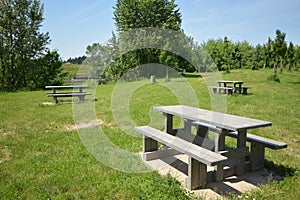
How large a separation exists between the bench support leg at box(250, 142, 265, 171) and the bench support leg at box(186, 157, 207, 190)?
36.9 inches

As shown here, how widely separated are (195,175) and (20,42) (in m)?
19.0

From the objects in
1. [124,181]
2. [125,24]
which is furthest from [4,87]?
[124,181]

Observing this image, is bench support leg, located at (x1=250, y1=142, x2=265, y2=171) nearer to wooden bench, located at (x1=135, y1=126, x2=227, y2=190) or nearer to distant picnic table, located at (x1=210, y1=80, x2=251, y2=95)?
wooden bench, located at (x1=135, y1=126, x2=227, y2=190)

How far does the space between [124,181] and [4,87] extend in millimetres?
18610

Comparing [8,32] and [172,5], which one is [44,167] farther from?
[172,5]

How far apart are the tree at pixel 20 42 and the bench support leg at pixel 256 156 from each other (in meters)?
19.0

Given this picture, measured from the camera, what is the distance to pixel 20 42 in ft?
60.4

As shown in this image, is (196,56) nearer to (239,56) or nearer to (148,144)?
(239,56)

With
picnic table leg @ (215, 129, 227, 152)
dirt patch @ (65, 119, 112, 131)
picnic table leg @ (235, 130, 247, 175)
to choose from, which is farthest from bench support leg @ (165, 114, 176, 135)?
dirt patch @ (65, 119, 112, 131)

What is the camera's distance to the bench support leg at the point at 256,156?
12.3 feet

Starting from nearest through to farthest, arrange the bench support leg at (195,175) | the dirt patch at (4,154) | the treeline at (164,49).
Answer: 1. the bench support leg at (195,175)
2. the dirt patch at (4,154)
3. the treeline at (164,49)

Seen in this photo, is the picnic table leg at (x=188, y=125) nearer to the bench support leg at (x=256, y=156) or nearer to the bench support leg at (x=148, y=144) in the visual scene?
the bench support leg at (x=148, y=144)

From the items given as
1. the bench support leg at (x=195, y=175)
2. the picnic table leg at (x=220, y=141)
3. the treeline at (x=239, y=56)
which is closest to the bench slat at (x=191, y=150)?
the bench support leg at (x=195, y=175)

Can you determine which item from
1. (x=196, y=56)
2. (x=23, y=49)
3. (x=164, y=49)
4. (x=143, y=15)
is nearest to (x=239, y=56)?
(x=196, y=56)
